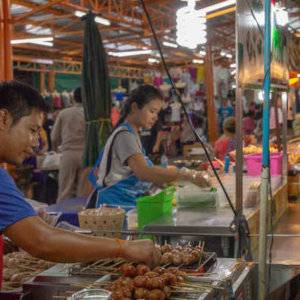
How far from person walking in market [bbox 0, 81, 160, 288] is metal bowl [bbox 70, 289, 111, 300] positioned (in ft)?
0.59

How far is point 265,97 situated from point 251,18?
819 mm

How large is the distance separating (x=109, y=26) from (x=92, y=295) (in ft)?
44.5

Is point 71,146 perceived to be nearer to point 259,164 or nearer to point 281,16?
point 259,164

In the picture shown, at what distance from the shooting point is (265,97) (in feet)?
8.93

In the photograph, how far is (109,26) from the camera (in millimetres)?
14781

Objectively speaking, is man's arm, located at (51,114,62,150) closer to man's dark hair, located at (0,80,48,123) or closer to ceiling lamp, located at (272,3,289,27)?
ceiling lamp, located at (272,3,289,27)

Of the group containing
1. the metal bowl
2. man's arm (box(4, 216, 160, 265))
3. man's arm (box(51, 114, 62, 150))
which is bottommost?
the metal bowl

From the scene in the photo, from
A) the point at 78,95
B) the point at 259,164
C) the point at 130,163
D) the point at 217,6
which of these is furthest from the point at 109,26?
the point at 130,163

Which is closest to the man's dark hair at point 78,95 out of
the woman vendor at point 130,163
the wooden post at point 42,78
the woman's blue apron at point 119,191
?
the woman vendor at point 130,163

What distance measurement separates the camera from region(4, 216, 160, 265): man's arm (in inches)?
77.4

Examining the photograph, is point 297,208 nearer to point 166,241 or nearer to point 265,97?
point 166,241

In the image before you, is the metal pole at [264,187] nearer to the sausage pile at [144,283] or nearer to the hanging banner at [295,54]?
the sausage pile at [144,283]

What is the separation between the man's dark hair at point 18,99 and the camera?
6.75ft

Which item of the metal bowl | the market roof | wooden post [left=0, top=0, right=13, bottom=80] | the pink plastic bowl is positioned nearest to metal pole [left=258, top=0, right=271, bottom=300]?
the metal bowl
